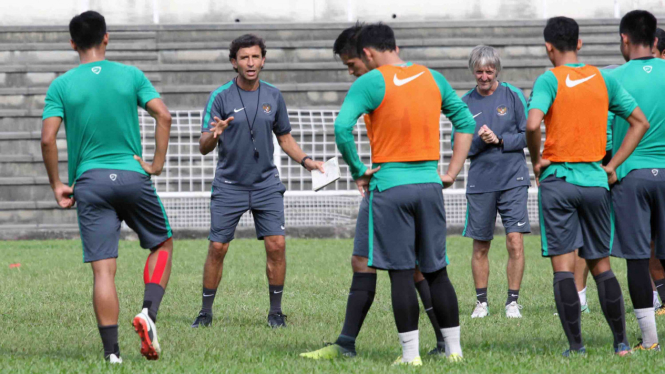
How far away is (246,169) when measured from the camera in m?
7.37

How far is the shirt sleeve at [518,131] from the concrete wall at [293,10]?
1342 centimetres

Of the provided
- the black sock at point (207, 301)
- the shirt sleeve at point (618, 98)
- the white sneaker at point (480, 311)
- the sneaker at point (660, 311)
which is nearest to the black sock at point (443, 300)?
the shirt sleeve at point (618, 98)

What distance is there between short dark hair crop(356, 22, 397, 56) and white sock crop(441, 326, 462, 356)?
1.71m

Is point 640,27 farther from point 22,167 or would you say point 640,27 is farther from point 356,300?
point 22,167

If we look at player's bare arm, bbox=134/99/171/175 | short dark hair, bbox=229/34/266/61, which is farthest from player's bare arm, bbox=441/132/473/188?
short dark hair, bbox=229/34/266/61

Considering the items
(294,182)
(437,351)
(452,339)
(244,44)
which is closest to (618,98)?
(452,339)

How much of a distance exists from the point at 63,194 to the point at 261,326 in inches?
83.8

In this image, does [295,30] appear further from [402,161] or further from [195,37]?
[402,161]

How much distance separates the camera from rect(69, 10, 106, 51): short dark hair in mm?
5523

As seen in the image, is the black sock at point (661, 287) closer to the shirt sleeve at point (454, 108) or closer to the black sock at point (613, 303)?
the black sock at point (613, 303)

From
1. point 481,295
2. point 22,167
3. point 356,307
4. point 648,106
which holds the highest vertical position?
point 648,106

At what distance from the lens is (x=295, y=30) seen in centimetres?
2020

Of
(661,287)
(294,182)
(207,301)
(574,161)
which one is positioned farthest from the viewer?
(294,182)

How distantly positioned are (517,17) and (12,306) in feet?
52.2
